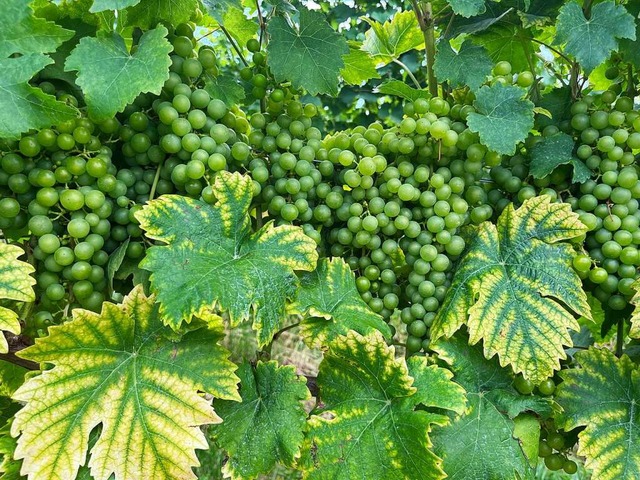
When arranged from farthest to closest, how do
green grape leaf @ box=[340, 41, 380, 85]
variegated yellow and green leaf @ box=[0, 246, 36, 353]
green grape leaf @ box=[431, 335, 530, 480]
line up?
green grape leaf @ box=[340, 41, 380, 85], green grape leaf @ box=[431, 335, 530, 480], variegated yellow and green leaf @ box=[0, 246, 36, 353]

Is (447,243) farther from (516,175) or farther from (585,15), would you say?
(585,15)

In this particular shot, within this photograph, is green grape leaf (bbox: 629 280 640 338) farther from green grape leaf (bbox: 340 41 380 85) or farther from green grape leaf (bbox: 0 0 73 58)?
green grape leaf (bbox: 0 0 73 58)

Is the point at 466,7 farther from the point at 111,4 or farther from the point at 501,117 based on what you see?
the point at 111,4

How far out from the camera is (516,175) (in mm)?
1084

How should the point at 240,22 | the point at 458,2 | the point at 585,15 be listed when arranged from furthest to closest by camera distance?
the point at 240,22
the point at 585,15
the point at 458,2

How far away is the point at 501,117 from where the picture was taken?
38.8 inches

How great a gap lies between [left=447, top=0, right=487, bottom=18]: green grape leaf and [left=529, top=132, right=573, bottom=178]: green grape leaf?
28cm

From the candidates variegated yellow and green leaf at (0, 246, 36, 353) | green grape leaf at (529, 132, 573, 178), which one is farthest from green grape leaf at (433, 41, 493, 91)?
variegated yellow and green leaf at (0, 246, 36, 353)

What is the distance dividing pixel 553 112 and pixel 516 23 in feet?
0.65

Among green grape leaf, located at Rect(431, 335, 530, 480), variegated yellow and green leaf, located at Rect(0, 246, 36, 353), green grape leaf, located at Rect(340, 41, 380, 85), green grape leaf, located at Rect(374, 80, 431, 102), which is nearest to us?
variegated yellow and green leaf, located at Rect(0, 246, 36, 353)

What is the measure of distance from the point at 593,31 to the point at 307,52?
0.52m

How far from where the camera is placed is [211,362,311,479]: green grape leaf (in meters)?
0.94

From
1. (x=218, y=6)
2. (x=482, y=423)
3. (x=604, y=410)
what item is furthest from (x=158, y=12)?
(x=604, y=410)

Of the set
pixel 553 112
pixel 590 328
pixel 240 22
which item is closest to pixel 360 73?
pixel 240 22
